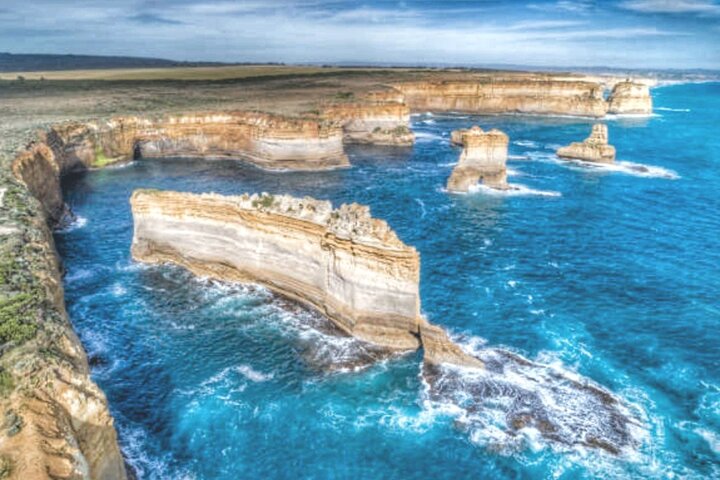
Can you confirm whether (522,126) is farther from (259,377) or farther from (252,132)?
(259,377)

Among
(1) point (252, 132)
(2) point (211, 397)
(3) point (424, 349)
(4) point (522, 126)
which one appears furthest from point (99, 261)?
(4) point (522, 126)

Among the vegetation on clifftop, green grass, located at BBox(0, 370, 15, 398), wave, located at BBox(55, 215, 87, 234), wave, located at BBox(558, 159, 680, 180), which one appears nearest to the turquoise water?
wave, located at BBox(55, 215, 87, 234)

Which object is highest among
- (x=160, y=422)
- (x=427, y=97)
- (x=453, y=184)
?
(x=427, y=97)

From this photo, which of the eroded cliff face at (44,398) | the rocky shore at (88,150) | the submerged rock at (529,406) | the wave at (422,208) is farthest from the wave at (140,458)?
the wave at (422,208)

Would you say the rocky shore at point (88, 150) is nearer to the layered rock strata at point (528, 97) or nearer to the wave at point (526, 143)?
the layered rock strata at point (528, 97)

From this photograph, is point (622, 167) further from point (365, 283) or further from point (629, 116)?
point (629, 116)

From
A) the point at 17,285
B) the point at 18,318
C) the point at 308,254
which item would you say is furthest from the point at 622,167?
the point at 18,318

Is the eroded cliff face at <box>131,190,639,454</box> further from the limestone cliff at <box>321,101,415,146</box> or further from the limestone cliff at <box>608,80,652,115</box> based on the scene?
the limestone cliff at <box>608,80,652,115</box>
